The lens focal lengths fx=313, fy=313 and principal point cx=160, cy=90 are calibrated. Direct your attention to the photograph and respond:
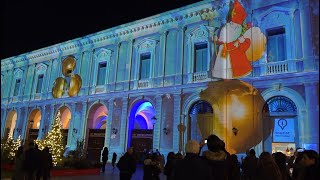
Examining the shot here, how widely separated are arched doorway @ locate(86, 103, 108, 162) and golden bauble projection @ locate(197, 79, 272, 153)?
29.7 ft

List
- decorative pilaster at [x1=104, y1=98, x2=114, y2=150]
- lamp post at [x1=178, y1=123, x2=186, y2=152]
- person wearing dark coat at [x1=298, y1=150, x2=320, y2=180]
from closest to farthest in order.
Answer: person wearing dark coat at [x1=298, y1=150, x2=320, y2=180]
lamp post at [x1=178, y1=123, x2=186, y2=152]
decorative pilaster at [x1=104, y1=98, x2=114, y2=150]

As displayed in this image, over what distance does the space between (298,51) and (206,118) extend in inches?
249

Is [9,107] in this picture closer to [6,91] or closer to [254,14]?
[6,91]

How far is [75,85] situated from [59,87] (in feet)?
7.08

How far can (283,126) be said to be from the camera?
16.5 meters

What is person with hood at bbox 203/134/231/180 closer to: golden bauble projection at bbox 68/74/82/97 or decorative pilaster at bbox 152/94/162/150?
decorative pilaster at bbox 152/94/162/150

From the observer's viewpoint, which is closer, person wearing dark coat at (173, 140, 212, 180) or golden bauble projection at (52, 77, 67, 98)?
person wearing dark coat at (173, 140, 212, 180)

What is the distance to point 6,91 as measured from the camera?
104 ft

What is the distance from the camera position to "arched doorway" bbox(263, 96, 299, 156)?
1605 cm

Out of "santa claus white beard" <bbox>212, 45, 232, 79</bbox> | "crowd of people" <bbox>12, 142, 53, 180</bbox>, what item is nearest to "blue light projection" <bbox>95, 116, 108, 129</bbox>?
"santa claus white beard" <bbox>212, 45, 232, 79</bbox>

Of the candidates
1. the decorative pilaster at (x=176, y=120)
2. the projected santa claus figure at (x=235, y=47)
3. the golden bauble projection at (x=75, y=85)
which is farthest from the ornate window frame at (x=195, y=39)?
the golden bauble projection at (x=75, y=85)

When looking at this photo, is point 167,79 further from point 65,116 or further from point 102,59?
point 65,116

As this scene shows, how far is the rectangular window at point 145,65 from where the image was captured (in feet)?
73.3

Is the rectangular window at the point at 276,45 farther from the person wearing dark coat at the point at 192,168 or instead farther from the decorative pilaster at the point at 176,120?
the person wearing dark coat at the point at 192,168
